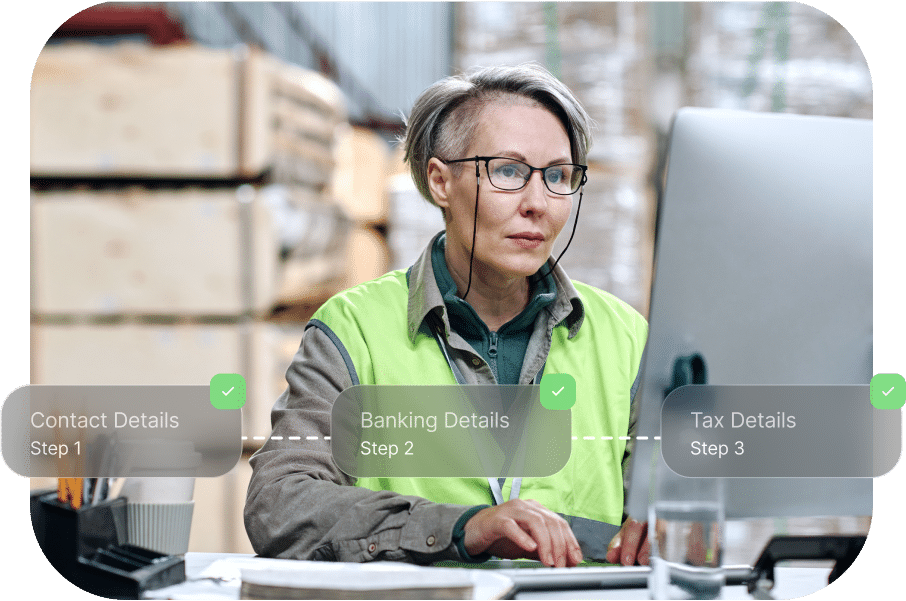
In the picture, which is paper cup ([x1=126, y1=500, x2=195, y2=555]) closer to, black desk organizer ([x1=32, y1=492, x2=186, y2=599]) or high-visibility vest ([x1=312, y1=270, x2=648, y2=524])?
black desk organizer ([x1=32, y1=492, x2=186, y2=599])

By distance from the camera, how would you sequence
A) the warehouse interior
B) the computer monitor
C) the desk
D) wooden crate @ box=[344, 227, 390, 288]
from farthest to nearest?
1. wooden crate @ box=[344, 227, 390, 288]
2. the warehouse interior
3. the desk
4. the computer monitor

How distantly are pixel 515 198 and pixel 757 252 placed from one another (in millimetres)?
417

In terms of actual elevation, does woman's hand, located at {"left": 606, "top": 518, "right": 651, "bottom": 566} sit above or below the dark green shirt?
below

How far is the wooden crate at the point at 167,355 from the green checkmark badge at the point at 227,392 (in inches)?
2.4

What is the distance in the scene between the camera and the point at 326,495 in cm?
105

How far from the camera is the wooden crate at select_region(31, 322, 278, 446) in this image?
1352 millimetres

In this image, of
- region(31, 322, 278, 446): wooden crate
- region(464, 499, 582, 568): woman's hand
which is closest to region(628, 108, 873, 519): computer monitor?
region(464, 499, 582, 568): woman's hand

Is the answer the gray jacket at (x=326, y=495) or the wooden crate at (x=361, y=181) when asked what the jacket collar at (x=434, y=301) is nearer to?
the gray jacket at (x=326, y=495)

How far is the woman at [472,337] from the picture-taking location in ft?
3.47

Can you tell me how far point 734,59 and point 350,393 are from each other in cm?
96

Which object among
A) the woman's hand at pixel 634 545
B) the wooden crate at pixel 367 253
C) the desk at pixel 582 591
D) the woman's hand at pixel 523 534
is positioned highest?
the wooden crate at pixel 367 253

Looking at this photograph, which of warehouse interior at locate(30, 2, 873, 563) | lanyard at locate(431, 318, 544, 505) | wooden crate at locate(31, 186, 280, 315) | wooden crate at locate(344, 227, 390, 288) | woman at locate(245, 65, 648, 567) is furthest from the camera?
wooden crate at locate(344, 227, 390, 288)

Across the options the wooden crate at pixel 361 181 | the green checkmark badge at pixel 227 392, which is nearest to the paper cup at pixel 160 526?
the green checkmark badge at pixel 227 392

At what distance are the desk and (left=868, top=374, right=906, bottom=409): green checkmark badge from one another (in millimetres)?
243
